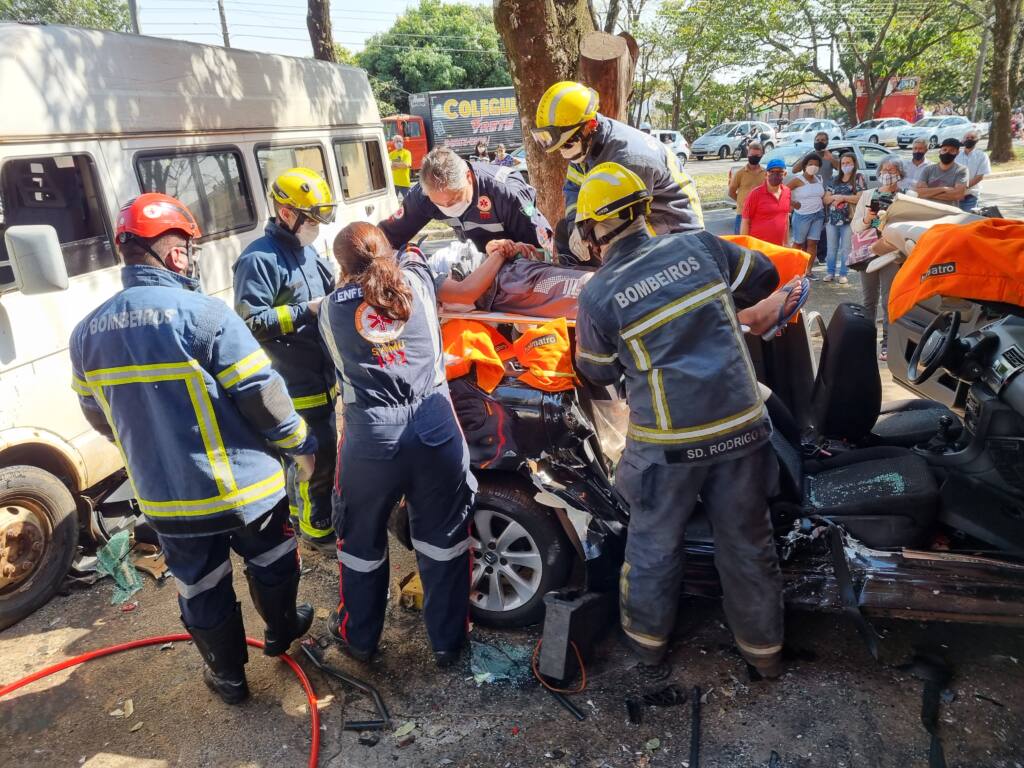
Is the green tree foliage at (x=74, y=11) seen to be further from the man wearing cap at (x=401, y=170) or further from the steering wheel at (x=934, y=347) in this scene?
the steering wheel at (x=934, y=347)

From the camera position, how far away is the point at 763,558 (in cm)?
256

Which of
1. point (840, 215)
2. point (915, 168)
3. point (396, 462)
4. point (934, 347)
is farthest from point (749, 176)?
point (396, 462)

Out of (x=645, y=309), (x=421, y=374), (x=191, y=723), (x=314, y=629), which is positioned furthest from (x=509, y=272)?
(x=191, y=723)

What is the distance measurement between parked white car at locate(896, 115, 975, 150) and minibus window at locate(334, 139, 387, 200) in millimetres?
26254

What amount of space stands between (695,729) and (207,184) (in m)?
4.88

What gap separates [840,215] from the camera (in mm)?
9039

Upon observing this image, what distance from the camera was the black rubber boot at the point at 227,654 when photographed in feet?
9.16

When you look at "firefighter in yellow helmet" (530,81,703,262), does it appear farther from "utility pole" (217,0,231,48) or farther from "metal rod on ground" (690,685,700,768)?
"utility pole" (217,0,231,48)

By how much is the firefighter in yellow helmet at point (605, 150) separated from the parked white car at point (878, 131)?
28.2m

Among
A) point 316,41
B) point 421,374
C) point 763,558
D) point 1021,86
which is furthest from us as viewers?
point 1021,86

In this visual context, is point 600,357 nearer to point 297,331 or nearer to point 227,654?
point 297,331

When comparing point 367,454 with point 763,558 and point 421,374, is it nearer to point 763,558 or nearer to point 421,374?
point 421,374

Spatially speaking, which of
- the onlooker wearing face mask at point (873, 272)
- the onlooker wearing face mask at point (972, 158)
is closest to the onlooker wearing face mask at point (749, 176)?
the onlooker wearing face mask at point (873, 272)

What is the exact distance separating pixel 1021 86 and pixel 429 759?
28.4 m
